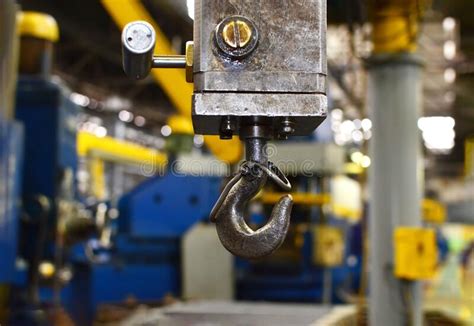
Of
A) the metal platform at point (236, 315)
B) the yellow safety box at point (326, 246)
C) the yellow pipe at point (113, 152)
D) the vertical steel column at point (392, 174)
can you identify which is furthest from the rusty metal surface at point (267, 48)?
the yellow pipe at point (113, 152)

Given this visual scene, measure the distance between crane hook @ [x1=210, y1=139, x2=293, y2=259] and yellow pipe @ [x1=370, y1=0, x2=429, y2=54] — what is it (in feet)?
7.20

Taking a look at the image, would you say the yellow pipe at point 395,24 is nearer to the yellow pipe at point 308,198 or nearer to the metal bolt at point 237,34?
the yellow pipe at point 308,198

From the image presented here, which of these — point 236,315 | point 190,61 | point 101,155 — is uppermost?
point 101,155

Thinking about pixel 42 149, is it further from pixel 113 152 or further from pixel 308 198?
pixel 113 152

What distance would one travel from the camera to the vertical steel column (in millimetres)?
2855

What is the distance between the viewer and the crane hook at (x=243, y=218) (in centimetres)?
86

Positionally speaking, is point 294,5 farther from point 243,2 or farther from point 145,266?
point 145,266

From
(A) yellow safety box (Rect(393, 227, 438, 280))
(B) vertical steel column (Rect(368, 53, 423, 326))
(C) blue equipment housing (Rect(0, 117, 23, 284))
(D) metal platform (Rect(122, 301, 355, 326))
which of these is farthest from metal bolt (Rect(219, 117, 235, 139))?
(B) vertical steel column (Rect(368, 53, 423, 326))

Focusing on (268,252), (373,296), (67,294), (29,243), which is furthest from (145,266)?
(268,252)

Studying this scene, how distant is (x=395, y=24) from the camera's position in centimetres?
290

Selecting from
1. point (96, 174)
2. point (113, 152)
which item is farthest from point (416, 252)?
point (113, 152)

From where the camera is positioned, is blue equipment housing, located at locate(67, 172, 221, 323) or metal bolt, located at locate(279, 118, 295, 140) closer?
metal bolt, located at locate(279, 118, 295, 140)

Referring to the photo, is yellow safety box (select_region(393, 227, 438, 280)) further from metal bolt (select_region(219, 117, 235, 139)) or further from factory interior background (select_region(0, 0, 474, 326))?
metal bolt (select_region(219, 117, 235, 139))

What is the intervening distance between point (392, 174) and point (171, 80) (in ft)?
7.42
